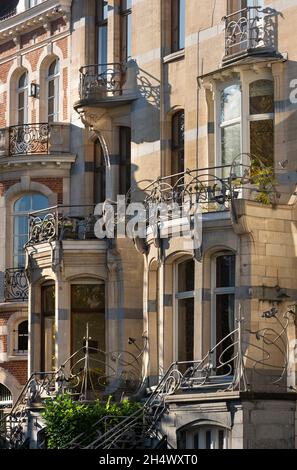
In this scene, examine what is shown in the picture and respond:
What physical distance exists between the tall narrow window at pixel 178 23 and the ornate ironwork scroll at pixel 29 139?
16.9 feet

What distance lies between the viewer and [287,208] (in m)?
31.5

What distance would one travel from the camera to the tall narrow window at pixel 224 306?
31.7 meters

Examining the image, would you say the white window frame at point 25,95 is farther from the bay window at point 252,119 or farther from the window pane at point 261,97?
the window pane at point 261,97

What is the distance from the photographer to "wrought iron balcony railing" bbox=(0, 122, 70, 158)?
39.5 meters

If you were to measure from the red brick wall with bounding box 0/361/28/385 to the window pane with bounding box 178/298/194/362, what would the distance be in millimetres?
7659

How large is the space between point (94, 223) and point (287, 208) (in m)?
6.13

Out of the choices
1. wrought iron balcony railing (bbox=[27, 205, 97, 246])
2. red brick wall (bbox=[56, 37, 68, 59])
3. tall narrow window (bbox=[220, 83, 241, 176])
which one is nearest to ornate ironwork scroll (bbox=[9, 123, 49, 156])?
red brick wall (bbox=[56, 37, 68, 59])

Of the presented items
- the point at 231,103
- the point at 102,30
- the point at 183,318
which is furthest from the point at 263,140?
the point at 102,30

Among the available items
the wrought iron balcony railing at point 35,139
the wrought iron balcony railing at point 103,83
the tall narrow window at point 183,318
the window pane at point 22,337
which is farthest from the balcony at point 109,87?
the window pane at point 22,337

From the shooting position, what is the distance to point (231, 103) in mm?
33156

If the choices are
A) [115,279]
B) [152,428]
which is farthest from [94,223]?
[152,428]

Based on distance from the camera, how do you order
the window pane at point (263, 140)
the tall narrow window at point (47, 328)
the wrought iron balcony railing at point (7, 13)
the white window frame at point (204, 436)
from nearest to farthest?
1. the white window frame at point (204, 436)
2. the window pane at point (263, 140)
3. the tall narrow window at point (47, 328)
4. the wrought iron balcony railing at point (7, 13)

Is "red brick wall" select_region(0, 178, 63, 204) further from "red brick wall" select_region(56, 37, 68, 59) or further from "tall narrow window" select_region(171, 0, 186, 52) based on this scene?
"tall narrow window" select_region(171, 0, 186, 52)

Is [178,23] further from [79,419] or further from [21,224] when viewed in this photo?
[79,419]
